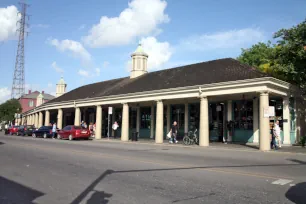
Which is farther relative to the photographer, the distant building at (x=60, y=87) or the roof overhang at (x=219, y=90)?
the distant building at (x=60, y=87)

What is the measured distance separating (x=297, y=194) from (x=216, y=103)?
19.3 m

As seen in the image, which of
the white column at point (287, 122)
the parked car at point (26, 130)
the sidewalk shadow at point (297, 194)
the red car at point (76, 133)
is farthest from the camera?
the parked car at point (26, 130)

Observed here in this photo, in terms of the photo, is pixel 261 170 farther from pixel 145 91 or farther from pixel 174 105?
pixel 174 105

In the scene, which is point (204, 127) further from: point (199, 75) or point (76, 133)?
point (76, 133)

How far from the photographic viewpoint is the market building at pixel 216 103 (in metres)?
18.8

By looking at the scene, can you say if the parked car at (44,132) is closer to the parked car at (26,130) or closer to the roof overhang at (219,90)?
the parked car at (26,130)

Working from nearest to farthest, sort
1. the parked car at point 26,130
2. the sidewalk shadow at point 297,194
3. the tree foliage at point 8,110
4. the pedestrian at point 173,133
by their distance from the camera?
the sidewalk shadow at point 297,194
the pedestrian at point 173,133
the parked car at point 26,130
the tree foliage at point 8,110

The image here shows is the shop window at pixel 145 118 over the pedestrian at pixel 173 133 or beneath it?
over

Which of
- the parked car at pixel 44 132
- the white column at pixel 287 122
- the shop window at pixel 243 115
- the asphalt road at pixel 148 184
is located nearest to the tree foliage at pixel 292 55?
the white column at pixel 287 122

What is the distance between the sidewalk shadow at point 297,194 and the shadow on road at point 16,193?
5.30 meters

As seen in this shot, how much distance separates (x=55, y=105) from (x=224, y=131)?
2422 cm

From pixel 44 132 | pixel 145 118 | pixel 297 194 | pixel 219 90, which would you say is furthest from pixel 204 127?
pixel 44 132

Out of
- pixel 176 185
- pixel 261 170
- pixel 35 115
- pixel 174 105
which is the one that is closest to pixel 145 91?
pixel 174 105

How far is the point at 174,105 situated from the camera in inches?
1144
